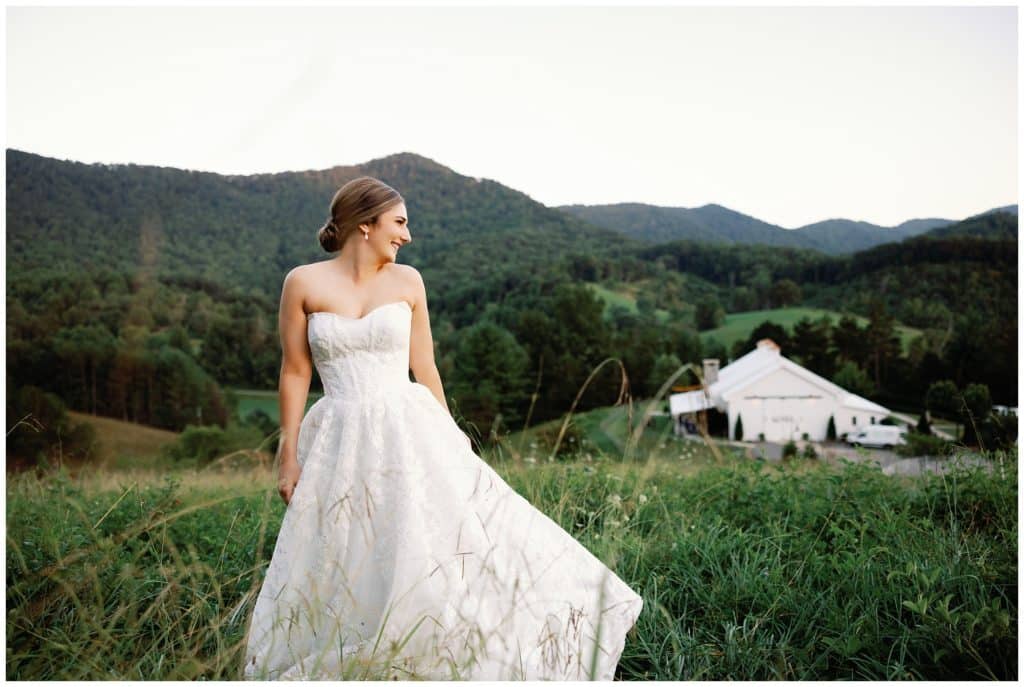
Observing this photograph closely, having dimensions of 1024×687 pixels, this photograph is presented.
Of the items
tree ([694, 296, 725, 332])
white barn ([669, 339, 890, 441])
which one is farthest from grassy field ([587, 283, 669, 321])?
white barn ([669, 339, 890, 441])

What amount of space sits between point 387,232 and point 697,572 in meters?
2.20

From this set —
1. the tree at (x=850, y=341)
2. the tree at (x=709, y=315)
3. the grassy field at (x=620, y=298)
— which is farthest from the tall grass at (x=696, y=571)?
the grassy field at (x=620, y=298)

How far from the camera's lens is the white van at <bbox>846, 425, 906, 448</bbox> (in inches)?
977

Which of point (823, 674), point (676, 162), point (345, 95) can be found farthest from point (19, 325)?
point (823, 674)

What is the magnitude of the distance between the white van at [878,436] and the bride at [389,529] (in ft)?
81.7

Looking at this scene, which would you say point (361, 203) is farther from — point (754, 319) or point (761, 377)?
point (754, 319)

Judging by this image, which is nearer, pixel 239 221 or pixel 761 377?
pixel 761 377

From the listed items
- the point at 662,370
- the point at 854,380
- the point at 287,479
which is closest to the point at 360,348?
the point at 287,479

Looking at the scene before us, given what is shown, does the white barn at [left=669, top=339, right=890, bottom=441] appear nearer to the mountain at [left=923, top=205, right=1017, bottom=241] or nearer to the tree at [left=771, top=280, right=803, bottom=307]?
the tree at [left=771, top=280, right=803, bottom=307]

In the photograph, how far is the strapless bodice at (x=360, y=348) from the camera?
2.76 m

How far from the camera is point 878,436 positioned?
25188 mm

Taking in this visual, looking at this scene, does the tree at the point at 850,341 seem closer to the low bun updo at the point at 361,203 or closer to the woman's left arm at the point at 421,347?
the woman's left arm at the point at 421,347

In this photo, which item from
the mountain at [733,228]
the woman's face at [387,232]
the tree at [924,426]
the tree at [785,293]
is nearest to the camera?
the woman's face at [387,232]

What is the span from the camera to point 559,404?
38469 millimetres
